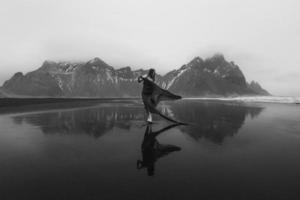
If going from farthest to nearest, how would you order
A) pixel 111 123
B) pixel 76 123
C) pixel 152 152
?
pixel 111 123 → pixel 76 123 → pixel 152 152

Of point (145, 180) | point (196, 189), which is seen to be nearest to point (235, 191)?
point (196, 189)

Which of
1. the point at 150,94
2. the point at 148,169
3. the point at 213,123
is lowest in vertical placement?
the point at 148,169

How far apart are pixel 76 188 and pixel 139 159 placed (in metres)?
2.80

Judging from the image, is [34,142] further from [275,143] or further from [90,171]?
[275,143]

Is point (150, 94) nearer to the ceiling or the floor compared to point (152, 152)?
nearer to the ceiling

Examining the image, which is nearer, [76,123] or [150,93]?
[76,123]

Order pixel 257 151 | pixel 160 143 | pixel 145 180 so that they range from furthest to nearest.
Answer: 1. pixel 160 143
2. pixel 257 151
3. pixel 145 180

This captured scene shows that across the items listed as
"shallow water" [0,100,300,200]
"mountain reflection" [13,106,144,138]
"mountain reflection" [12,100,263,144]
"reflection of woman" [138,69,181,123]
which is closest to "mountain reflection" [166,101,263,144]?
"mountain reflection" [12,100,263,144]

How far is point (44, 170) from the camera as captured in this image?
5.95 metres

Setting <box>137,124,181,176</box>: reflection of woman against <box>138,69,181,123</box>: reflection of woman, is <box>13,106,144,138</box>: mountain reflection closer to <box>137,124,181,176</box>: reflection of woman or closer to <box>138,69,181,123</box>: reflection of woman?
<box>138,69,181,123</box>: reflection of woman

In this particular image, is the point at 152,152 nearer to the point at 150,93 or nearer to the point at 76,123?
the point at 150,93

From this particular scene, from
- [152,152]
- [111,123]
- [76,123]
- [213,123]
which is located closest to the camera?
[152,152]

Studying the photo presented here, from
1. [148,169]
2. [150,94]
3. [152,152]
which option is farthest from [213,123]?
[148,169]

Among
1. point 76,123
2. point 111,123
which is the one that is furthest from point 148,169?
point 76,123
